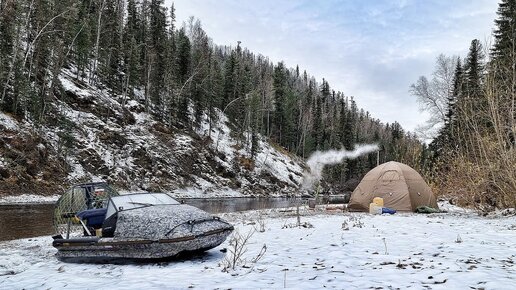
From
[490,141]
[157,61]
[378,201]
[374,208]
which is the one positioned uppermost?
[157,61]

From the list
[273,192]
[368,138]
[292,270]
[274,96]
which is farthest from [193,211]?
[368,138]

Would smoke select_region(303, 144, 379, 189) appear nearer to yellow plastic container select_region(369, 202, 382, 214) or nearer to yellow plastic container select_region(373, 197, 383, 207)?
yellow plastic container select_region(373, 197, 383, 207)

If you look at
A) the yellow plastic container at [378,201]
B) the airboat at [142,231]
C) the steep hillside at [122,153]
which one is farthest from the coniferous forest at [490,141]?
the steep hillside at [122,153]

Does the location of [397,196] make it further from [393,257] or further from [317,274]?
[317,274]

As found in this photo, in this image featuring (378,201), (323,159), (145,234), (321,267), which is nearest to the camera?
(321,267)

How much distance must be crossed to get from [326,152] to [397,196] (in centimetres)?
6593

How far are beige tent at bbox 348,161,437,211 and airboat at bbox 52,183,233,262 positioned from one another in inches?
509

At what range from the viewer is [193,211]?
839cm

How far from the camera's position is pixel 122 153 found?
139ft

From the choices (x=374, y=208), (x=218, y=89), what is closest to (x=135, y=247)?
(x=374, y=208)

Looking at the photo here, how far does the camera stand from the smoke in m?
74.5

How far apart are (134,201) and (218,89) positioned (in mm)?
62074

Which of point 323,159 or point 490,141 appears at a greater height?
point 323,159

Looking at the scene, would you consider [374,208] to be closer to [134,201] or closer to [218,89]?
[134,201]
